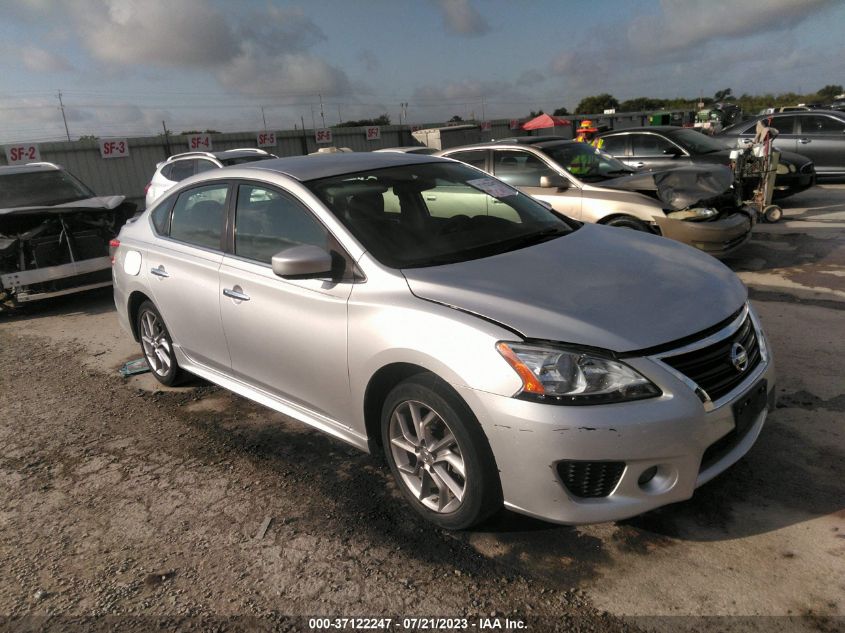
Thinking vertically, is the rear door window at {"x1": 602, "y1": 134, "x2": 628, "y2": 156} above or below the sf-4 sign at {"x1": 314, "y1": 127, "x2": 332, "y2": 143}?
below

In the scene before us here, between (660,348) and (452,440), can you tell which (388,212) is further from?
(660,348)

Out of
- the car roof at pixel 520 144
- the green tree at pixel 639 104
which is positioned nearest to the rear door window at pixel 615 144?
the car roof at pixel 520 144

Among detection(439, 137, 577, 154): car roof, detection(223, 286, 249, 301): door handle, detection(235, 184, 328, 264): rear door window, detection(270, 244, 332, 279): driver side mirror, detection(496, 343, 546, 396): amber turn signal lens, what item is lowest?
detection(496, 343, 546, 396): amber turn signal lens

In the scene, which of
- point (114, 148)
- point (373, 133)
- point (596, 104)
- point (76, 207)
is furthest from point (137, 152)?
point (596, 104)

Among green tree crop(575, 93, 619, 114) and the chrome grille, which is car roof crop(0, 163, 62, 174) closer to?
the chrome grille

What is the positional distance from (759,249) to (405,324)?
7081 millimetres

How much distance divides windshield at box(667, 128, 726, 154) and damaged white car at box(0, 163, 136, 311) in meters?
8.83

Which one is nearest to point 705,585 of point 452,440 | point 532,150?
point 452,440

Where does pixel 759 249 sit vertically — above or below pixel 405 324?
below

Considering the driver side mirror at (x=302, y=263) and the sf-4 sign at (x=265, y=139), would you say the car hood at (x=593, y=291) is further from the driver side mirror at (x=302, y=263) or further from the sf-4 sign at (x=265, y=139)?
the sf-4 sign at (x=265, y=139)

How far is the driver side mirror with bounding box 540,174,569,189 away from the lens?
24.6 feet

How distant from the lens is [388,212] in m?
3.43

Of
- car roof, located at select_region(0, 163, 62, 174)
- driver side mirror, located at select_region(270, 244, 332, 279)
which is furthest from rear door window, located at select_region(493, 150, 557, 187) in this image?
car roof, located at select_region(0, 163, 62, 174)

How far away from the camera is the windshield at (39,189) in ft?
26.5
